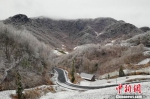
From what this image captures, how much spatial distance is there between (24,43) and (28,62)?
7.98 metres

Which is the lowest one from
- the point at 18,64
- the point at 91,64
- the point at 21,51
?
the point at 91,64

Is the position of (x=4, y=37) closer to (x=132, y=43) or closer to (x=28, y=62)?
(x=28, y=62)

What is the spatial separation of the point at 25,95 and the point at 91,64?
110m

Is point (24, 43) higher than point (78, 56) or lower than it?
higher

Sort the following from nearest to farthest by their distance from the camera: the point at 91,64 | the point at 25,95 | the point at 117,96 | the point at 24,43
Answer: the point at 117,96 < the point at 25,95 < the point at 24,43 < the point at 91,64

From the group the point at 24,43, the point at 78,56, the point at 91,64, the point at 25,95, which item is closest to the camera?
the point at 25,95

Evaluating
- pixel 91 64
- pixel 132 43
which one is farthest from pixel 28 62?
pixel 132 43

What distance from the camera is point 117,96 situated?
33.5 metres

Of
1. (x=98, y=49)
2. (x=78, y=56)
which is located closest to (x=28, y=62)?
(x=78, y=56)

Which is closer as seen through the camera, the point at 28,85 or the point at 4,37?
the point at 28,85

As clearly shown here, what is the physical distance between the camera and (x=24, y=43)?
59875 millimetres

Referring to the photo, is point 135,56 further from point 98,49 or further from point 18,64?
point 18,64

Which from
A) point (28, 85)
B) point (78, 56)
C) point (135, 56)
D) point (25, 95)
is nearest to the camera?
point (25, 95)

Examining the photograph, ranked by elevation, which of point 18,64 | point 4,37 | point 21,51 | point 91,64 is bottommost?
point 91,64
